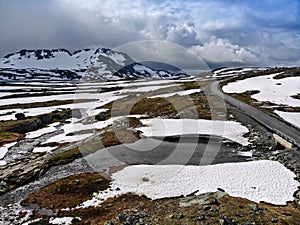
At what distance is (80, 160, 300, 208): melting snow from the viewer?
27922 mm

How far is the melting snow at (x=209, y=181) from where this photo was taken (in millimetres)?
27922

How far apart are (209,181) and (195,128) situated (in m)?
24.4

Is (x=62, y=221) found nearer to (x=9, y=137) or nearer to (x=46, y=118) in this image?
(x=9, y=137)

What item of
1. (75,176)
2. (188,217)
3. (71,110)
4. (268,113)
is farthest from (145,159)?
(71,110)

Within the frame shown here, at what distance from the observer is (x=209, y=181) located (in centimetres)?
3112

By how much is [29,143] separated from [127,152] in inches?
1004

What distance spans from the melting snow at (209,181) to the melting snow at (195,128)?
1382 cm

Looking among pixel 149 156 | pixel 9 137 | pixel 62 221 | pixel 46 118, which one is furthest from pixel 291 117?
pixel 46 118

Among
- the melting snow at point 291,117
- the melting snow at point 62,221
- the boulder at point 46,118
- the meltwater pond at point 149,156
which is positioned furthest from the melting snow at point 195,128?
the boulder at point 46,118

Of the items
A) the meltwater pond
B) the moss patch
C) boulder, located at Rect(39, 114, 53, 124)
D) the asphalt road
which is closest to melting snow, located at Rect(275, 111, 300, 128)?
the asphalt road

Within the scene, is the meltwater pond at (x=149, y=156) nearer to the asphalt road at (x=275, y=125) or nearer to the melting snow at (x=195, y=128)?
the melting snow at (x=195, y=128)

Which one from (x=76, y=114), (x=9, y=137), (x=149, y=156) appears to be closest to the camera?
(x=149, y=156)

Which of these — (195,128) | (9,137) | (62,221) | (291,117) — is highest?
(9,137)

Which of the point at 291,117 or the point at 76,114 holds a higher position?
the point at 76,114
